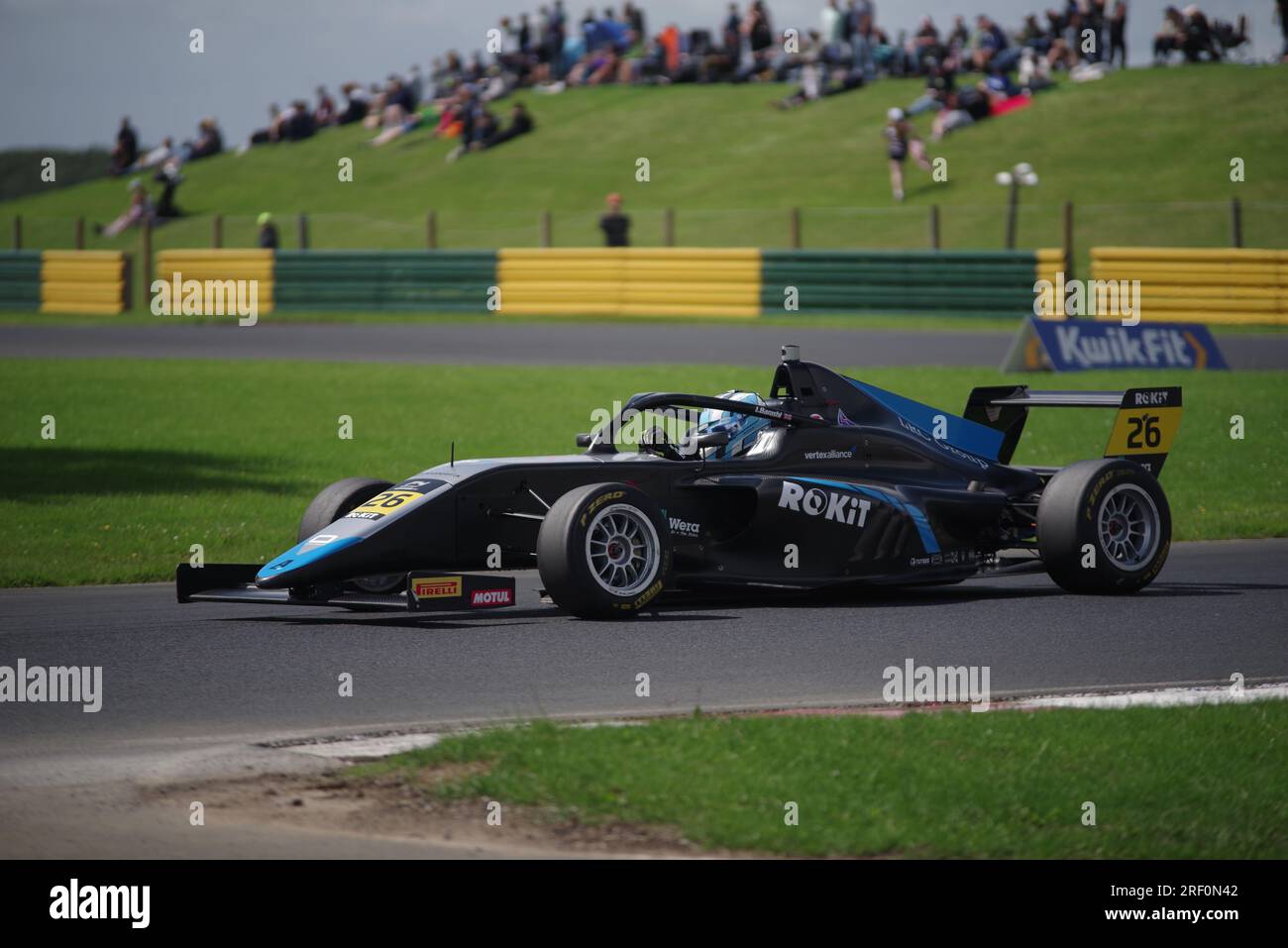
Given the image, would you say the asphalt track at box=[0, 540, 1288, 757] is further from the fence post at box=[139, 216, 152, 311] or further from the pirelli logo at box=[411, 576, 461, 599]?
the fence post at box=[139, 216, 152, 311]

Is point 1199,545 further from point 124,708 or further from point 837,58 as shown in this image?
point 837,58

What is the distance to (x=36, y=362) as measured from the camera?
80.5ft

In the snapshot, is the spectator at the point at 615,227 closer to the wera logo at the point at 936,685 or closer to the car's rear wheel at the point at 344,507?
the car's rear wheel at the point at 344,507

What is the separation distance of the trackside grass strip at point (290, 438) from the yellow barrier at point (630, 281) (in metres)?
7.32

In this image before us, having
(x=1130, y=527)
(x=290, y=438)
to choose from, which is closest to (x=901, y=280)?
(x=290, y=438)

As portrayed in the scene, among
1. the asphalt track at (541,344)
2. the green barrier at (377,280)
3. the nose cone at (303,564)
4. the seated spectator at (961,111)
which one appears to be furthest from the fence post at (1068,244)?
the nose cone at (303,564)

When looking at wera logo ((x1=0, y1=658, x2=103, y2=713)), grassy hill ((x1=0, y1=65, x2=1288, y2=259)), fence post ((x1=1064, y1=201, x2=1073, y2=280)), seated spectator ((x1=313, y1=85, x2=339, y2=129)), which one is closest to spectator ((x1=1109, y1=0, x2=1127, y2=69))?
grassy hill ((x1=0, y1=65, x2=1288, y2=259))

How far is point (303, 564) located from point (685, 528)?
197 centimetres

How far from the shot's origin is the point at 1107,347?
74.2 feet

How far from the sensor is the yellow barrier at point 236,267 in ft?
111

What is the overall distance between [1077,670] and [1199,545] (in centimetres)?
493

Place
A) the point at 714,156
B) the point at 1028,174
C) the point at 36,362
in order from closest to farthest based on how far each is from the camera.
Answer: the point at 36,362
the point at 1028,174
the point at 714,156
